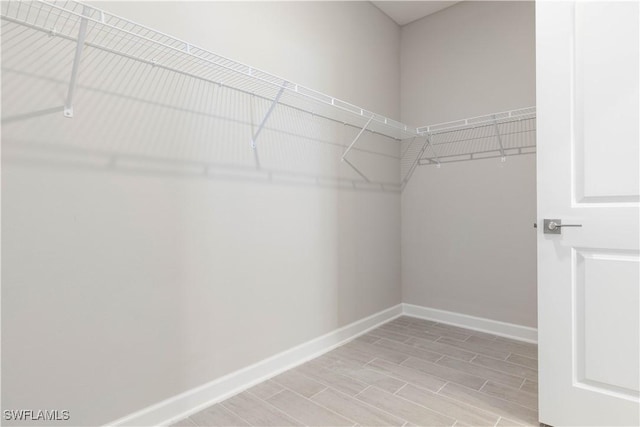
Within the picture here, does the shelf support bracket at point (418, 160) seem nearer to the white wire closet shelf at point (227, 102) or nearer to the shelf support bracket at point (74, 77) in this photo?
the white wire closet shelf at point (227, 102)

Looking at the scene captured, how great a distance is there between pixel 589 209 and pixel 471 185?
1.37m

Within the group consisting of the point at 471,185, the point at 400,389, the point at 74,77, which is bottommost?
the point at 400,389

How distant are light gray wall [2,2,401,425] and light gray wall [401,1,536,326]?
922mm

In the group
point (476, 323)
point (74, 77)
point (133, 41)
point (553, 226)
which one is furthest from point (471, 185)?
point (74, 77)

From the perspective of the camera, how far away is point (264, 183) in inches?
79.8

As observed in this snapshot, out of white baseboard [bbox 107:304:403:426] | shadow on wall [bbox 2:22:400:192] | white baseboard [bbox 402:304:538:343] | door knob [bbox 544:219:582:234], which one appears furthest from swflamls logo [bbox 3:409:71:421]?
white baseboard [bbox 402:304:538:343]

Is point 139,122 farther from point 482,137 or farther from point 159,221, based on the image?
point 482,137

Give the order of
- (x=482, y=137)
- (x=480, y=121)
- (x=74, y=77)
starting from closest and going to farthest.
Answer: (x=74, y=77)
(x=480, y=121)
(x=482, y=137)

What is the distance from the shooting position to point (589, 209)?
148 centimetres

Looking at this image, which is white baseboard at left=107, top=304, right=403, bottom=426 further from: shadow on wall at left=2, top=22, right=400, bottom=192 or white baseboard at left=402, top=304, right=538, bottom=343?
shadow on wall at left=2, top=22, right=400, bottom=192

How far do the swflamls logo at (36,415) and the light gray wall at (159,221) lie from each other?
0.02 meters

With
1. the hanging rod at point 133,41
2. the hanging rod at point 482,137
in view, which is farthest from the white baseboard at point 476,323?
the hanging rod at point 133,41

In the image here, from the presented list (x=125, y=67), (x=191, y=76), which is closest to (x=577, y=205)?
(x=191, y=76)

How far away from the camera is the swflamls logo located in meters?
1.21
